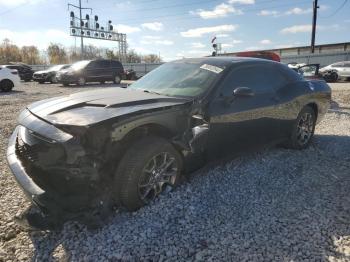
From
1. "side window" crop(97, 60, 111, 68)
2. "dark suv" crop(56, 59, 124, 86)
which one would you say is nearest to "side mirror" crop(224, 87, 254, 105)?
"dark suv" crop(56, 59, 124, 86)

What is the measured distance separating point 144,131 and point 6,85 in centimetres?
1536

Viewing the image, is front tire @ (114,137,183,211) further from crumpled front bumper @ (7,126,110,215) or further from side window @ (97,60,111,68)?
side window @ (97,60,111,68)

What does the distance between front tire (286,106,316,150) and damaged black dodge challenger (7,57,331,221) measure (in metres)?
0.32

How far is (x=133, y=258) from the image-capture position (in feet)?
8.48

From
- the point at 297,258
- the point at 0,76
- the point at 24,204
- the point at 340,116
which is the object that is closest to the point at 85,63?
the point at 0,76

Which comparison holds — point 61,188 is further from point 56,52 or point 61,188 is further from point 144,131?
point 56,52

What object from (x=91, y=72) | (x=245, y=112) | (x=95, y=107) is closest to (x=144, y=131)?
(x=95, y=107)

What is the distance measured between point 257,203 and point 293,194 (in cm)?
53

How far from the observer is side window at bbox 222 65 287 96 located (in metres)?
4.13

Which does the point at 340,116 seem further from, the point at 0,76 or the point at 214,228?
the point at 0,76

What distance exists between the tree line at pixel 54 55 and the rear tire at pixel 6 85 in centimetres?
3822

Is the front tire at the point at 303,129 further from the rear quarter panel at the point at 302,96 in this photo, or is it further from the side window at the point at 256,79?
the side window at the point at 256,79

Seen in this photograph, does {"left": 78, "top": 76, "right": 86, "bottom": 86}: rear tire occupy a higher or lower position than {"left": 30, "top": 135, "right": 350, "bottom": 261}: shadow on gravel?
higher

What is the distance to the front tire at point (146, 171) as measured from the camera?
9.79 feet
